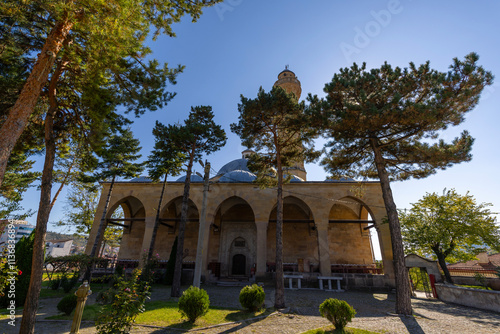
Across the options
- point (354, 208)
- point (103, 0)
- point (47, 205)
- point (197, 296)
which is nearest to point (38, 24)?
point (103, 0)

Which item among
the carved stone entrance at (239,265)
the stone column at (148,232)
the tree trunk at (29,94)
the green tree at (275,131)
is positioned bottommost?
the carved stone entrance at (239,265)

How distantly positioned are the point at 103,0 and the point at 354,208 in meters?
21.6

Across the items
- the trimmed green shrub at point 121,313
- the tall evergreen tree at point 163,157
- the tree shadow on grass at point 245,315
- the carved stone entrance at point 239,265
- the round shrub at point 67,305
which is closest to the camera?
the trimmed green shrub at point 121,313

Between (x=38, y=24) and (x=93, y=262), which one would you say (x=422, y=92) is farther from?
(x=93, y=262)

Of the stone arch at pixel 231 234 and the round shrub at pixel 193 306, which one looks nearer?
the round shrub at pixel 193 306

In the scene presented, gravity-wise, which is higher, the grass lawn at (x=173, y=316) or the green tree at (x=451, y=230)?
the green tree at (x=451, y=230)

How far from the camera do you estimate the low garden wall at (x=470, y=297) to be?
8625 millimetres

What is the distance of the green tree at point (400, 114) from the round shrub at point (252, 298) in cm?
502

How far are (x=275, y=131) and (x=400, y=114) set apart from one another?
16.2ft

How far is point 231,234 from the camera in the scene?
20.1 meters

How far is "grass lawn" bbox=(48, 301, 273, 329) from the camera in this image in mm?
6262

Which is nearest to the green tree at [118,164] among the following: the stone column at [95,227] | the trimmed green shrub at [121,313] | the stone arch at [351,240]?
the stone column at [95,227]

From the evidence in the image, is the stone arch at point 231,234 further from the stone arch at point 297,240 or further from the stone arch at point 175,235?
the stone arch at point 175,235

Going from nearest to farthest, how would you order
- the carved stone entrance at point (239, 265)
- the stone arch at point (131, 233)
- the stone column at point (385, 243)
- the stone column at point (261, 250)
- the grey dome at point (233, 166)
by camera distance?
the stone column at point (385, 243) → the stone column at point (261, 250) → the carved stone entrance at point (239, 265) → the stone arch at point (131, 233) → the grey dome at point (233, 166)
